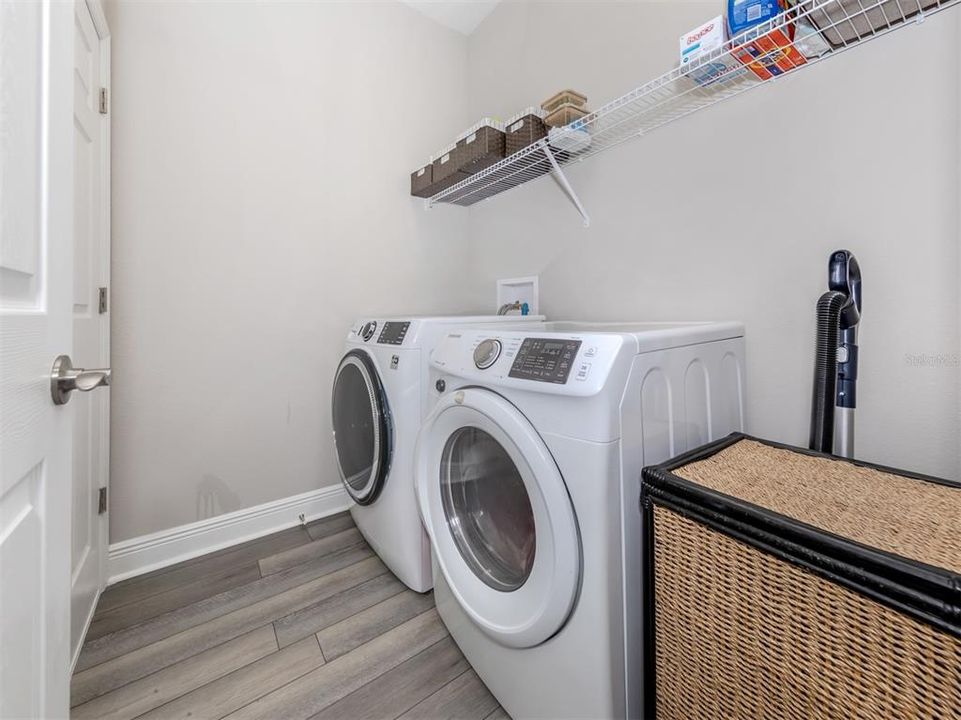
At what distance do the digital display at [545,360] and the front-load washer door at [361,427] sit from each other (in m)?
0.69

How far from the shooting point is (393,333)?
1.46 metres

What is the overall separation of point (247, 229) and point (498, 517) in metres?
1.62

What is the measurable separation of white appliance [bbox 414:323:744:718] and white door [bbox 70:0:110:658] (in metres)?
1.06

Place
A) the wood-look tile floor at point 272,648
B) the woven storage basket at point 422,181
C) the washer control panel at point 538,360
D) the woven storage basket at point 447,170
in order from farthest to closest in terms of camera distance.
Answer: the woven storage basket at point 422,181, the woven storage basket at point 447,170, the wood-look tile floor at point 272,648, the washer control panel at point 538,360

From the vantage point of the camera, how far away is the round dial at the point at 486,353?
37.9 inches

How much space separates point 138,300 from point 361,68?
1.54m

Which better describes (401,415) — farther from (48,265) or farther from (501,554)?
(48,265)

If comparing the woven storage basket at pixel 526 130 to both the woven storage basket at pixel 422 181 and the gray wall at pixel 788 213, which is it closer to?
the gray wall at pixel 788 213

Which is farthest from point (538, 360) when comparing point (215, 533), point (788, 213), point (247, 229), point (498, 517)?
point (215, 533)

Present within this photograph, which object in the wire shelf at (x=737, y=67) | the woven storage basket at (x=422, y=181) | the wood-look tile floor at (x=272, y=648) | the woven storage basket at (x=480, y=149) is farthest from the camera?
the woven storage basket at (x=422, y=181)

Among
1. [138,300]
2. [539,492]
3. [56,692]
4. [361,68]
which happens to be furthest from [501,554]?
[361,68]

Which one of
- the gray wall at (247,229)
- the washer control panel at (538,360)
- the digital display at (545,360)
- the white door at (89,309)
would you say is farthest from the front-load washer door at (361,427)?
the white door at (89,309)

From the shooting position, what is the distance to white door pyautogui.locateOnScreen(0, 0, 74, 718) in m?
0.45

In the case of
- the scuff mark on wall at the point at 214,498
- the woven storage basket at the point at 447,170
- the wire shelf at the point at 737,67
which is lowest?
the scuff mark on wall at the point at 214,498
